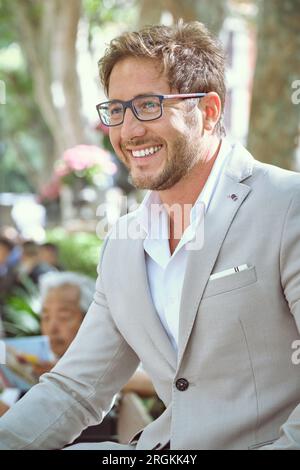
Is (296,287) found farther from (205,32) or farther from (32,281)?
(32,281)

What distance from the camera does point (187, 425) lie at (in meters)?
2.56

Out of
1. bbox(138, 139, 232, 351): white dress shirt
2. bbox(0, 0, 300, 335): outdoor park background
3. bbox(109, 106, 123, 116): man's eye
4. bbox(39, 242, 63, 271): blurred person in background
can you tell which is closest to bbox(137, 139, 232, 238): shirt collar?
bbox(138, 139, 232, 351): white dress shirt

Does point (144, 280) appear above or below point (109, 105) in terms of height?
below

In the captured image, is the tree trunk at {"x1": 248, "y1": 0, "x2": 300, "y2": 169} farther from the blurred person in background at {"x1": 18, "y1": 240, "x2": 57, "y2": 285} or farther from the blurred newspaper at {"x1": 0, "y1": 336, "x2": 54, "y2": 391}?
the blurred person in background at {"x1": 18, "y1": 240, "x2": 57, "y2": 285}

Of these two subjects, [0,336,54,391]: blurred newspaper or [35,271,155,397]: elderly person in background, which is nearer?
[0,336,54,391]: blurred newspaper

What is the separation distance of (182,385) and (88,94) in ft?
43.1

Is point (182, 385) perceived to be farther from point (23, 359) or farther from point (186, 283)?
point (23, 359)

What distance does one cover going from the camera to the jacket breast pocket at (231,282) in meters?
2.51

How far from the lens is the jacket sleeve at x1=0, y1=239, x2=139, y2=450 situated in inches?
106

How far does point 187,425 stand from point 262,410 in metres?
0.24

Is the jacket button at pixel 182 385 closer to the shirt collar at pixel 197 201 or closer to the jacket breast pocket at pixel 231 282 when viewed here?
the jacket breast pocket at pixel 231 282

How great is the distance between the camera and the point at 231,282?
99.5 inches

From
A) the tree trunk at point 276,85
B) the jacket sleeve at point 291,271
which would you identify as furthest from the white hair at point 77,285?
the jacket sleeve at point 291,271

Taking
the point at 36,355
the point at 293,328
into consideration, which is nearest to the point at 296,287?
the point at 293,328
